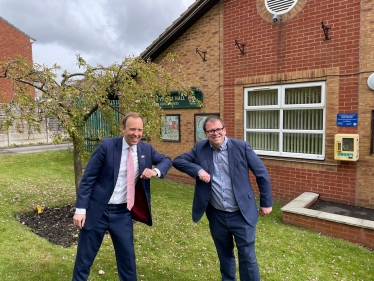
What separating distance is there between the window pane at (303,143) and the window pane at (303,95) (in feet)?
2.44

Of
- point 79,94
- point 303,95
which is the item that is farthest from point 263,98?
point 79,94

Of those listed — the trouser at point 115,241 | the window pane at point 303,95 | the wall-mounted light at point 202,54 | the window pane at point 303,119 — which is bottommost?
the trouser at point 115,241

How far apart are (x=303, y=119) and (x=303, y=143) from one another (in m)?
0.53

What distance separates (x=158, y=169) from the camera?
278cm

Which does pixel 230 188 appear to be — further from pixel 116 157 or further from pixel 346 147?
pixel 346 147

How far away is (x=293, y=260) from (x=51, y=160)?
36.7 feet

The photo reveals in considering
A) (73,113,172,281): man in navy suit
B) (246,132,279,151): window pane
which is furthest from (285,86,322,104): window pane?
(73,113,172,281): man in navy suit

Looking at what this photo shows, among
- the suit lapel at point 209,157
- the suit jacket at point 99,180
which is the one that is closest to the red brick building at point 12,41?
the suit jacket at point 99,180

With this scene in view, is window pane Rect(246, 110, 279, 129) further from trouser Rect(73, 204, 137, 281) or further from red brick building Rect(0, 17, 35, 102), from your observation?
red brick building Rect(0, 17, 35, 102)

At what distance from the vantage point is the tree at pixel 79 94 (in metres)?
4.11

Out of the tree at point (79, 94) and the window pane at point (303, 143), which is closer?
the tree at point (79, 94)

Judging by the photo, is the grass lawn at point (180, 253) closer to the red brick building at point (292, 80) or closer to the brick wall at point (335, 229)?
the brick wall at point (335, 229)

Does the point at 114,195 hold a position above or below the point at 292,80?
below

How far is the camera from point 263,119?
7168 mm
